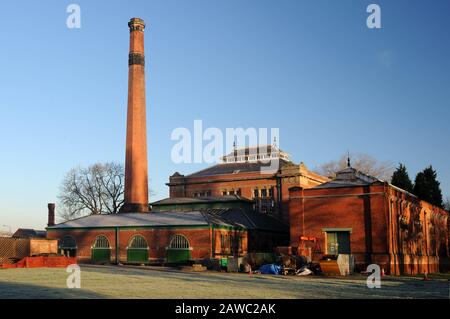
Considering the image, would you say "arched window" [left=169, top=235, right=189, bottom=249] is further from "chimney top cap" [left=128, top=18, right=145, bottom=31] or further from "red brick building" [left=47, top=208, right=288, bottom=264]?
"chimney top cap" [left=128, top=18, right=145, bottom=31]

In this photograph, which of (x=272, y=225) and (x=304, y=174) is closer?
(x=272, y=225)

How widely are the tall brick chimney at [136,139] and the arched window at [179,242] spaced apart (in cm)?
931

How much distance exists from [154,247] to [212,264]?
24.2 feet

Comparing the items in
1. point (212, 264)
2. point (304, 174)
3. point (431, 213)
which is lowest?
point (212, 264)

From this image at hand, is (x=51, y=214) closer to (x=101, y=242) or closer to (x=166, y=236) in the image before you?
(x=101, y=242)

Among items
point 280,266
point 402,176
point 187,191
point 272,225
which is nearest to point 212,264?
point 280,266

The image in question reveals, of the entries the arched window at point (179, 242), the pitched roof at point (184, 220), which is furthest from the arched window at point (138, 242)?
the arched window at point (179, 242)

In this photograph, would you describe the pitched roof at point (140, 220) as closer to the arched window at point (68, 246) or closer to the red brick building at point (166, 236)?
the red brick building at point (166, 236)

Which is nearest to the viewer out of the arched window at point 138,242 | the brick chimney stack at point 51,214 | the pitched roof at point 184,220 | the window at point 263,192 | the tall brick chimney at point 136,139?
the pitched roof at point 184,220

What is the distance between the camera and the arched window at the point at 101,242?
4847 cm

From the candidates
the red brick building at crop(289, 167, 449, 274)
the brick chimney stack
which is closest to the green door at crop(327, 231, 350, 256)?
the red brick building at crop(289, 167, 449, 274)

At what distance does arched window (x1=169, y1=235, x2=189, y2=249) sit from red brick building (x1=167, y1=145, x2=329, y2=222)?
16.7 meters

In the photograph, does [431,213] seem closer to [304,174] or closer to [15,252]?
[304,174]
